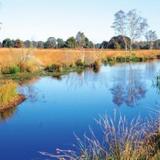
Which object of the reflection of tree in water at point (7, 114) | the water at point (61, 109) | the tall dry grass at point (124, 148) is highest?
the tall dry grass at point (124, 148)

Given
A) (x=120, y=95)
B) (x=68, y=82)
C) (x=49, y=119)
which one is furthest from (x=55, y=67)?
(x=49, y=119)

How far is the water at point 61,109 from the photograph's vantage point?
11.4m

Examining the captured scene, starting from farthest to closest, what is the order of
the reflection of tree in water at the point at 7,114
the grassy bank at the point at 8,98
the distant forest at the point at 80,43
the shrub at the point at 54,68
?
the distant forest at the point at 80,43
the shrub at the point at 54,68
the grassy bank at the point at 8,98
the reflection of tree in water at the point at 7,114

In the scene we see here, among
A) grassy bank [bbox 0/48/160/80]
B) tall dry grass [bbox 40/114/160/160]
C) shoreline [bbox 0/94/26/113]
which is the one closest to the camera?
tall dry grass [bbox 40/114/160/160]

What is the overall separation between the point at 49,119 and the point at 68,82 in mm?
11783

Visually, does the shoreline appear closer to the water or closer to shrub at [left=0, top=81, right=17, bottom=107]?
shrub at [left=0, top=81, right=17, bottom=107]

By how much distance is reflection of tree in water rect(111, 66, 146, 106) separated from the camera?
61.7ft

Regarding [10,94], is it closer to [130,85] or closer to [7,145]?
[7,145]

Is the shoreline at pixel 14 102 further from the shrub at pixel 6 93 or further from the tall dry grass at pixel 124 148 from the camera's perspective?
the tall dry grass at pixel 124 148

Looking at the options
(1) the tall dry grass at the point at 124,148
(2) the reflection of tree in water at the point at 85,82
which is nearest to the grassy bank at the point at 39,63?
(2) the reflection of tree in water at the point at 85,82

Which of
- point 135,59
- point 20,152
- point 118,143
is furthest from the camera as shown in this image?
point 135,59

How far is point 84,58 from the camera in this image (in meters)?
42.1

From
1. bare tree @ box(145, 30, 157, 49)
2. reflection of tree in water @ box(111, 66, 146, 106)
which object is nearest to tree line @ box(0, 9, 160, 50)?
bare tree @ box(145, 30, 157, 49)

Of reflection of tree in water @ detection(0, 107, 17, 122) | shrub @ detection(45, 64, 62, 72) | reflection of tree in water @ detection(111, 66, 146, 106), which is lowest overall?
reflection of tree in water @ detection(111, 66, 146, 106)
